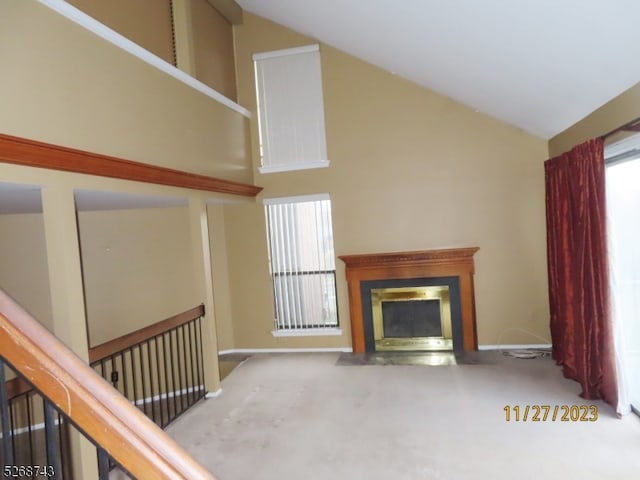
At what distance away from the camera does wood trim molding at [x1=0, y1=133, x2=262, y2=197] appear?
2371mm

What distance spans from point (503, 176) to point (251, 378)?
154 inches

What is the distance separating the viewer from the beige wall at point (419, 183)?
5203 mm

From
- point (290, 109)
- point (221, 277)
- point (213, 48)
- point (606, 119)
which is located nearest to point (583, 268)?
point (606, 119)

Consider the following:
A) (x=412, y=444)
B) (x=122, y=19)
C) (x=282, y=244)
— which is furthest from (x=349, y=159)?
(x=412, y=444)

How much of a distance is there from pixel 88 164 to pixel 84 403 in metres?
2.61

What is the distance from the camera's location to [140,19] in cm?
434

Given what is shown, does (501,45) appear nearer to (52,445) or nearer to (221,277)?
(52,445)

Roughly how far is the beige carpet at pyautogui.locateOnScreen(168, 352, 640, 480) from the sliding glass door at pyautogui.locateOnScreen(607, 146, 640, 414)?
40cm

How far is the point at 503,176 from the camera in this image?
5.20 meters

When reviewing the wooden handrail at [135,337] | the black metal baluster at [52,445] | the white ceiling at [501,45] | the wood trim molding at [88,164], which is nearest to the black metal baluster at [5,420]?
the black metal baluster at [52,445]

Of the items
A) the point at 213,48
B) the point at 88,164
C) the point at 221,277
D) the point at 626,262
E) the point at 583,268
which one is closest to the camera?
the point at 88,164

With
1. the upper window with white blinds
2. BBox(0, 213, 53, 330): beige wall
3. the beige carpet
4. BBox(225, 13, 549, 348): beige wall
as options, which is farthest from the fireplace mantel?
BBox(0, 213, 53, 330): beige wall
